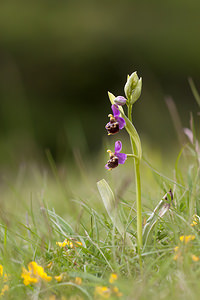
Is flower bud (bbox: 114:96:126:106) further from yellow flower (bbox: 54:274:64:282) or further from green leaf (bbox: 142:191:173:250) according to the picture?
yellow flower (bbox: 54:274:64:282)

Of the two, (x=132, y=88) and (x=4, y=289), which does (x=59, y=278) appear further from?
(x=132, y=88)

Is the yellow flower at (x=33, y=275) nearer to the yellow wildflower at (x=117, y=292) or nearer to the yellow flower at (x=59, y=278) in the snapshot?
the yellow flower at (x=59, y=278)

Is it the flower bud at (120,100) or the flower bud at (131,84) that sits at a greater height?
the flower bud at (131,84)

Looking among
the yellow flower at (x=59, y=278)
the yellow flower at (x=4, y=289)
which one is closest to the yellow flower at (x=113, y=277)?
the yellow flower at (x=59, y=278)

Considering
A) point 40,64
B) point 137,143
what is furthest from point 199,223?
point 40,64

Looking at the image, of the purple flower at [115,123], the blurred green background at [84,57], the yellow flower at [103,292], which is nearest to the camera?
the yellow flower at [103,292]

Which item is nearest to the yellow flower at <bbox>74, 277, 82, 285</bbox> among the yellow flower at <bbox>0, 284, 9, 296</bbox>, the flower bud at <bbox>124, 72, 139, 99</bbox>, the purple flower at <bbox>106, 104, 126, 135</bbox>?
the yellow flower at <bbox>0, 284, 9, 296</bbox>
